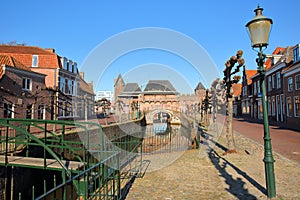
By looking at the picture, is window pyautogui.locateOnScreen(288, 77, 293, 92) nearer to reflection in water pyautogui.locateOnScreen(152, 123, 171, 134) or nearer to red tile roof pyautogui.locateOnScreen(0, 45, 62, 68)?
reflection in water pyautogui.locateOnScreen(152, 123, 171, 134)

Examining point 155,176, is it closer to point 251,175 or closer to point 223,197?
point 223,197

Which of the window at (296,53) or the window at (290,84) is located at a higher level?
the window at (296,53)

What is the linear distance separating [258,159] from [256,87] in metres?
29.2

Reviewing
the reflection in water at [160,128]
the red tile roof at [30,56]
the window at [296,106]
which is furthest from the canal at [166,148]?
the red tile roof at [30,56]

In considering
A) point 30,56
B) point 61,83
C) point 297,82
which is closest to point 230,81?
point 297,82

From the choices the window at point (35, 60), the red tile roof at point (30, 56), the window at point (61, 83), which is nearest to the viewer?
the red tile roof at point (30, 56)

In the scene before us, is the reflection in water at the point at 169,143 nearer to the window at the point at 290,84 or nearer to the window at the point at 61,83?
the window at the point at 290,84

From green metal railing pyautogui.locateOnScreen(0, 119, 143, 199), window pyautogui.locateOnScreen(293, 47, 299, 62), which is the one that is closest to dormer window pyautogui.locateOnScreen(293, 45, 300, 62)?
window pyautogui.locateOnScreen(293, 47, 299, 62)

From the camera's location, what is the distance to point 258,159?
25.6ft

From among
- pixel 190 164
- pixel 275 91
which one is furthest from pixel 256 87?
pixel 190 164

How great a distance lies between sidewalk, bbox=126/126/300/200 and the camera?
15.7 ft

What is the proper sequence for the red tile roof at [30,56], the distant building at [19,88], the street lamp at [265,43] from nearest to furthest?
the street lamp at [265,43] → the distant building at [19,88] → the red tile roof at [30,56]

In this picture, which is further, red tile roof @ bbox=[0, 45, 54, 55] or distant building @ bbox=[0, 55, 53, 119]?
red tile roof @ bbox=[0, 45, 54, 55]

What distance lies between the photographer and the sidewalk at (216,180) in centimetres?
479
